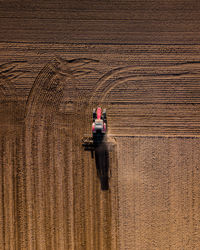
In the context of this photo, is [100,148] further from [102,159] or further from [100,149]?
[102,159]

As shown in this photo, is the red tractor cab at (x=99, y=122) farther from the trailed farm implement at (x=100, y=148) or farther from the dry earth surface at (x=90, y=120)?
the dry earth surface at (x=90, y=120)

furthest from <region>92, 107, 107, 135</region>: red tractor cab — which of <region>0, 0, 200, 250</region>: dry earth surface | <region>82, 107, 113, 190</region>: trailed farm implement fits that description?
<region>0, 0, 200, 250</region>: dry earth surface

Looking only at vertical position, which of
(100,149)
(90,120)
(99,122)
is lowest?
(100,149)

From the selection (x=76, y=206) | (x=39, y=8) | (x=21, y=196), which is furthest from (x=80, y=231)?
(x=39, y=8)

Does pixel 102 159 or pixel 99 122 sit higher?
pixel 99 122

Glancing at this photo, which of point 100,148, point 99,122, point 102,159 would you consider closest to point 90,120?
point 99,122
